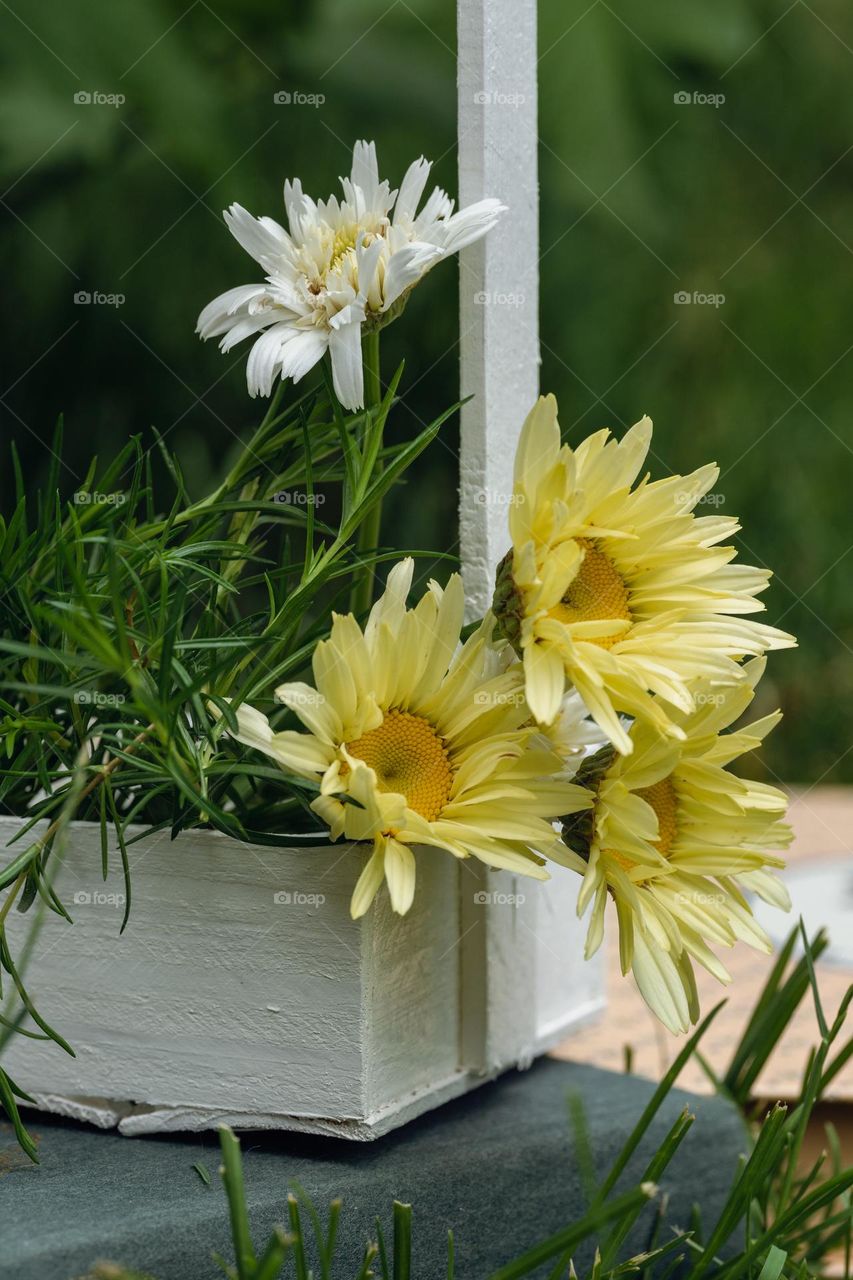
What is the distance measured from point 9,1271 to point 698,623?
23 centimetres

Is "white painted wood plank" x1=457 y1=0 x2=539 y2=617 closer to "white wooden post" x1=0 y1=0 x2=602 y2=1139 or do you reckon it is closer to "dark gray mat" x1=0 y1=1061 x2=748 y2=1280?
"white wooden post" x1=0 y1=0 x2=602 y2=1139

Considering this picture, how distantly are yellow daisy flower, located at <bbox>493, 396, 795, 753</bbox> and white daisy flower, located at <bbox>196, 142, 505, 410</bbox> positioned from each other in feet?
0.19

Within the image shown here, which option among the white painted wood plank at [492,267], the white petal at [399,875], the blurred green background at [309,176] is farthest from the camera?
the blurred green background at [309,176]

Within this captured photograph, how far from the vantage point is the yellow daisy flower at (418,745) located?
338 millimetres

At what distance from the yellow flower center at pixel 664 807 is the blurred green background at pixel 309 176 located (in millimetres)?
705

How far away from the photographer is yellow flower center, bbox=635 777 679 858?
0.37 meters

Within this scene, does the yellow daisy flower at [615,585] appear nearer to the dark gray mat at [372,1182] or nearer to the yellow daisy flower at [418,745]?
the yellow daisy flower at [418,745]

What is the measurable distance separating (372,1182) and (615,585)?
18cm

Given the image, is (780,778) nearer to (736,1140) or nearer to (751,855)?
(736,1140)

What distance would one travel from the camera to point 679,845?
37cm

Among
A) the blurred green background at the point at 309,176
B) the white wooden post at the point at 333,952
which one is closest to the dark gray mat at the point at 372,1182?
the white wooden post at the point at 333,952

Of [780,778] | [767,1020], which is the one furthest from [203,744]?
[780,778]

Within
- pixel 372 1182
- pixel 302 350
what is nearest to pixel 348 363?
→ pixel 302 350

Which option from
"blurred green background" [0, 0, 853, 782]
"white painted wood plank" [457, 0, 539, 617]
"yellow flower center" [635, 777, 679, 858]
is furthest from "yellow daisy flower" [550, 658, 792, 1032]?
"blurred green background" [0, 0, 853, 782]
